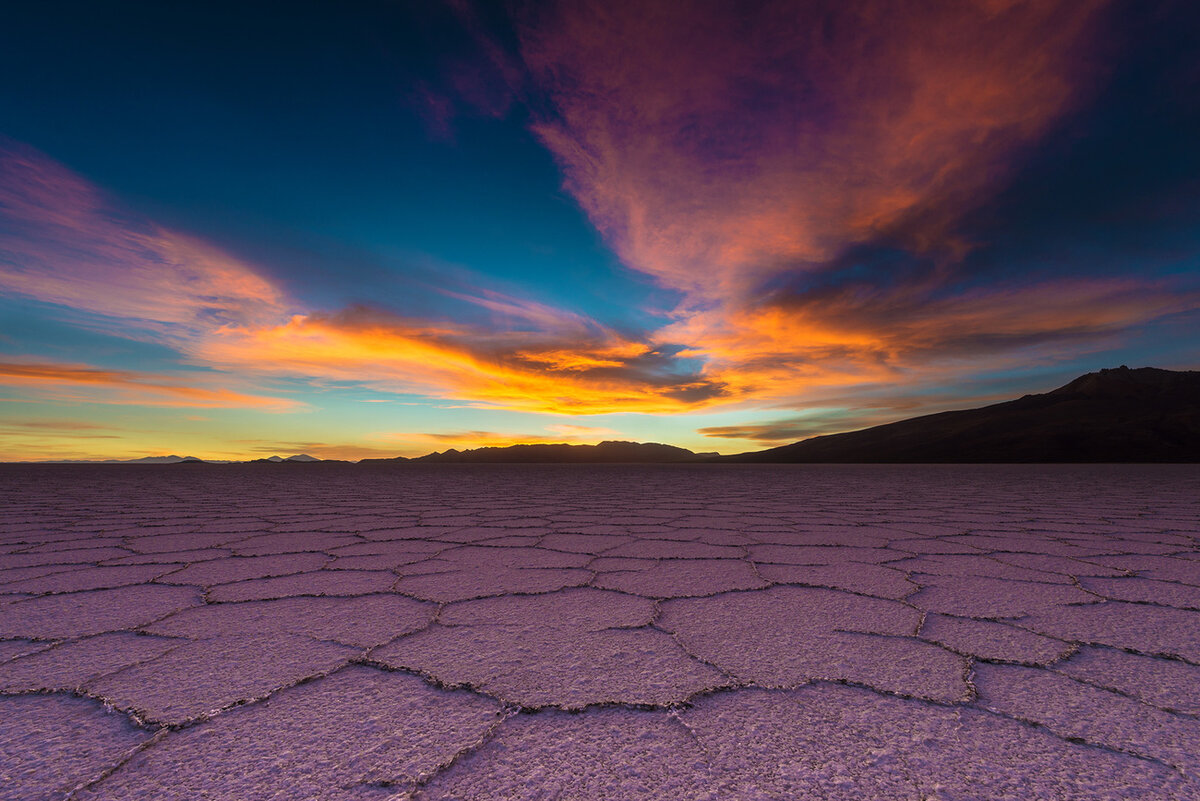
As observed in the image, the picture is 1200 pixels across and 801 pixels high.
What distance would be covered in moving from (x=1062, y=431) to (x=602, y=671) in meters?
16.1

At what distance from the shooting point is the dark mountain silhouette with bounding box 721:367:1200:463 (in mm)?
11383

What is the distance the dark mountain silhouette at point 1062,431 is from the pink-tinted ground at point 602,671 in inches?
509

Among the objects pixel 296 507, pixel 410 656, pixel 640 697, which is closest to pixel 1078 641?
pixel 640 697

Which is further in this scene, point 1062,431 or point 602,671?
point 1062,431

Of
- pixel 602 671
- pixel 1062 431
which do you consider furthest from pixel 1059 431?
pixel 602 671

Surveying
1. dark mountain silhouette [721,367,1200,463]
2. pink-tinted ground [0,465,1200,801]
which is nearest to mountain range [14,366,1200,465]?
dark mountain silhouette [721,367,1200,463]

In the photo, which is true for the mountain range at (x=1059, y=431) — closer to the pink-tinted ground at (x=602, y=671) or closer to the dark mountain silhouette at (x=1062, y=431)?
the dark mountain silhouette at (x=1062, y=431)

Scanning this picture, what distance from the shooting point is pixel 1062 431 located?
1269 cm

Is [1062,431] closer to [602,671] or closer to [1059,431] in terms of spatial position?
[1059,431]

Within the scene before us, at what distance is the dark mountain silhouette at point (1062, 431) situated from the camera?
11.4m

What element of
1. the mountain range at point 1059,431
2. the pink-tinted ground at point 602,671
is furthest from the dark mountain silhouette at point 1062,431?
the pink-tinted ground at point 602,671

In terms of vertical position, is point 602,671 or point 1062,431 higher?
point 1062,431

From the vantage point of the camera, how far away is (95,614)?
1069 millimetres

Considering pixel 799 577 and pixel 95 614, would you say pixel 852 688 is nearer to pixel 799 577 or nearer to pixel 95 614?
pixel 799 577
